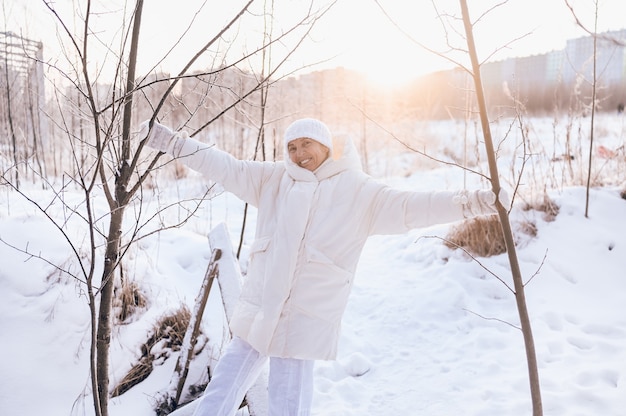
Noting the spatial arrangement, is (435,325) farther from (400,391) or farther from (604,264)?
(604,264)

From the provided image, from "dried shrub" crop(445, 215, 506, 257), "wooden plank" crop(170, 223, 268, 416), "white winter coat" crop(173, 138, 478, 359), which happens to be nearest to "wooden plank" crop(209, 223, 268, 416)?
"wooden plank" crop(170, 223, 268, 416)

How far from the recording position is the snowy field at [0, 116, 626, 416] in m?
2.46

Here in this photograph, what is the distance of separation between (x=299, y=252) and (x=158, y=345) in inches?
59.1

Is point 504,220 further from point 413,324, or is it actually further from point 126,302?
point 126,302

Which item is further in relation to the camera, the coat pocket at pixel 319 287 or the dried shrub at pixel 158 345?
the dried shrub at pixel 158 345

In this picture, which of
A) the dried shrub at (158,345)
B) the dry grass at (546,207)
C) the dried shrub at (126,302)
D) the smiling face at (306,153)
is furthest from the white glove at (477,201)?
the dry grass at (546,207)

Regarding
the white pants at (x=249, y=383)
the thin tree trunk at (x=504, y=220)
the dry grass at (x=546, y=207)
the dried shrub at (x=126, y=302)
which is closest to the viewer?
the thin tree trunk at (x=504, y=220)

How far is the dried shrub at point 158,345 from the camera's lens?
8.70ft

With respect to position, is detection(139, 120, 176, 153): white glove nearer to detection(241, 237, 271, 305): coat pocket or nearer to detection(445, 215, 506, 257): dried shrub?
detection(241, 237, 271, 305): coat pocket

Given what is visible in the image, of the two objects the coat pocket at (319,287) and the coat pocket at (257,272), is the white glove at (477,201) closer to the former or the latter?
the coat pocket at (319,287)

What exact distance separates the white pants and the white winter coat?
77 millimetres

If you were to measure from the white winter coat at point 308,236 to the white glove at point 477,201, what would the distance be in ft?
0.17

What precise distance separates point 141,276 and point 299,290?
71.2 inches

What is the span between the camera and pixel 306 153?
82.9 inches
